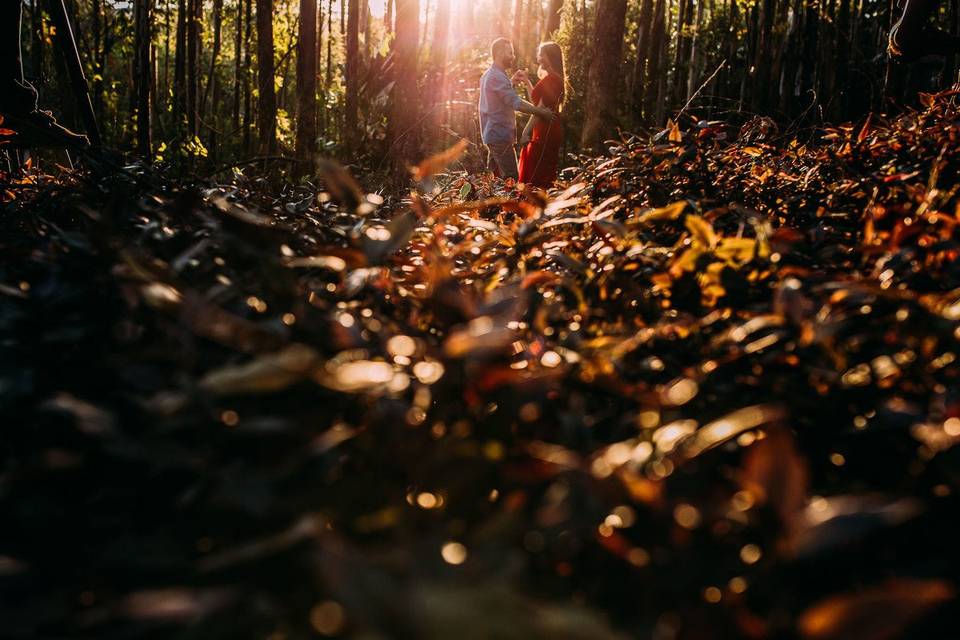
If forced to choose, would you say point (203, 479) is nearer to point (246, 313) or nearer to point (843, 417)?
point (246, 313)

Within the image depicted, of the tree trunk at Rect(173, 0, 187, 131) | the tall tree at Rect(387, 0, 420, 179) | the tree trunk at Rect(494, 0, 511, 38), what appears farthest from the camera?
the tree trunk at Rect(494, 0, 511, 38)

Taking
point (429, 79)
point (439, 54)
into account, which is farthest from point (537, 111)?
point (439, 54)

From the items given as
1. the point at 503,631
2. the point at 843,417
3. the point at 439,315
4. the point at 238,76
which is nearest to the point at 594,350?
the point at 439,315

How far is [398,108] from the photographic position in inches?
403

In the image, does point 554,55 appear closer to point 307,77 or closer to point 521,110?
point 521,110

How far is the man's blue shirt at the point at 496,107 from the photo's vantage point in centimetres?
940

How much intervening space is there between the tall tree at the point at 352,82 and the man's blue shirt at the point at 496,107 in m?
4.61

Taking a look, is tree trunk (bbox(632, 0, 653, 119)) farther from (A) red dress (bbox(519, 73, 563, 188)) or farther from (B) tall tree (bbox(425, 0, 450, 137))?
(A) red dress (bbox(519, 73, 563, 188))

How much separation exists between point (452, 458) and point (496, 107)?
9195 millimetres

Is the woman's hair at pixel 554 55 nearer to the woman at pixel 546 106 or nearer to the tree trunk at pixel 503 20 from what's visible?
the woman at pixel 546 106

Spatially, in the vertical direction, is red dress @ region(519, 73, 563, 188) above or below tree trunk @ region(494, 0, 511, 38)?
below

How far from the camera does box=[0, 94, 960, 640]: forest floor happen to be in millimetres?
599

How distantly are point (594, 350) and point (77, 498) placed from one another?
71 centimetres

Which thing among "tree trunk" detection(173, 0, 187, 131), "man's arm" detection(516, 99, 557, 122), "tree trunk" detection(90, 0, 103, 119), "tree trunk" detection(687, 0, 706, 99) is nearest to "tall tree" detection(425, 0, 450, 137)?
"man's arm" detection(516, 99, 557, 122)
